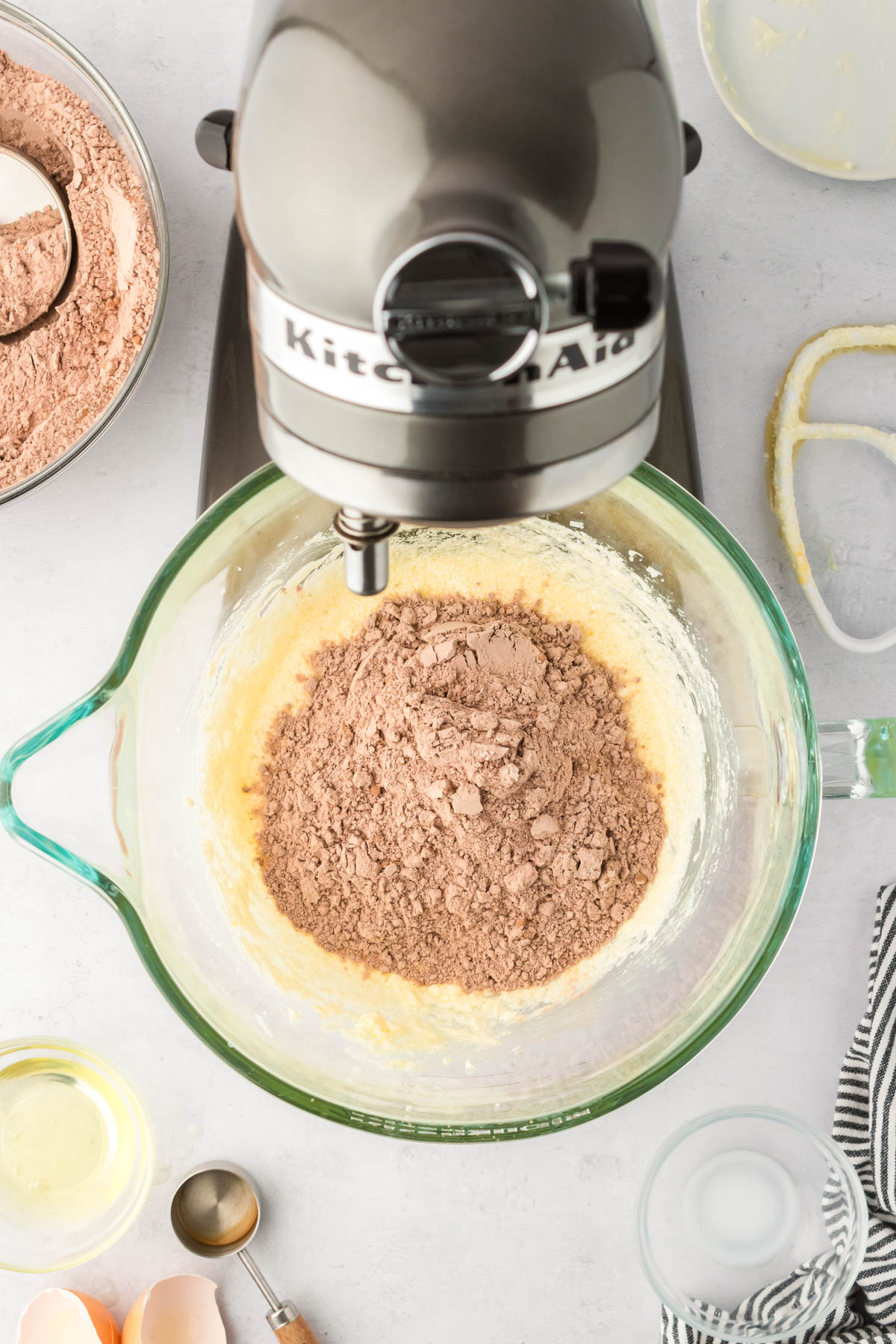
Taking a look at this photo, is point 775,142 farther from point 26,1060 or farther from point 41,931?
point 26,1060

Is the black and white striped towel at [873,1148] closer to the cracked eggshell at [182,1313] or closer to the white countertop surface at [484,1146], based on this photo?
the white countertop surface at [484,1146]

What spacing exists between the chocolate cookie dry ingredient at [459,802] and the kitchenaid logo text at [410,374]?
0.38 meters

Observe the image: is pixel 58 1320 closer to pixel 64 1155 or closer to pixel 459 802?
pixel 64 1155

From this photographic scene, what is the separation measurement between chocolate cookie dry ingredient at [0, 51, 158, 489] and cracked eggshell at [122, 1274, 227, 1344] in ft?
2.47

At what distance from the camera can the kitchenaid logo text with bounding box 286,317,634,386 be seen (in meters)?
0.43

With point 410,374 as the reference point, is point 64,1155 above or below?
below

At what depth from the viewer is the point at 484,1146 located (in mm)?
1021

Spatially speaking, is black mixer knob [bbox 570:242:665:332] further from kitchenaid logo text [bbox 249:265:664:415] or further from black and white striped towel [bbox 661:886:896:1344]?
black and white striped towel [bbox 661:886:896:1344]

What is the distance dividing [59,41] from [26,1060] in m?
0.92

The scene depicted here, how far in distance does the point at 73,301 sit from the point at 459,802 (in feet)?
1.83

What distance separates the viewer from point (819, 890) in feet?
3.38

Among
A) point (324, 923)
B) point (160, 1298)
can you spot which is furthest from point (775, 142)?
point (160, 1298)

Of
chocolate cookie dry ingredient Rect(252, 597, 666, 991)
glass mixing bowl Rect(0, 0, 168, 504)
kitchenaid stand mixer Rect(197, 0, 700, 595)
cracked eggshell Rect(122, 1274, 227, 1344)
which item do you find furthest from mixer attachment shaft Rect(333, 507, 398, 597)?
cracked eggshell Rect(122, 1274, 227, 1344)

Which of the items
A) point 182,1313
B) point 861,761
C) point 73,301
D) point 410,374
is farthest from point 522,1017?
point 73,301
